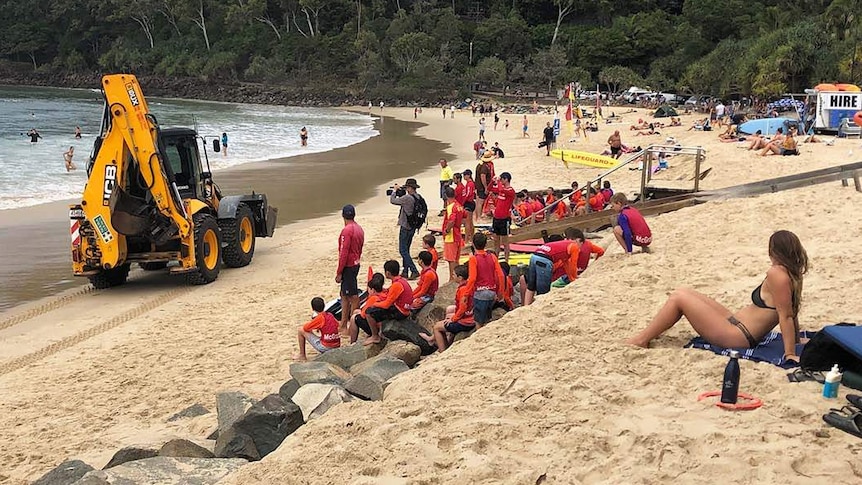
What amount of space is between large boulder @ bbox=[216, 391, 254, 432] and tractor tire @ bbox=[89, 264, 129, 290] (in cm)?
→ 667

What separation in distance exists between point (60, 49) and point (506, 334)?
4903 inches

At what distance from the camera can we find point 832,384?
462 cm

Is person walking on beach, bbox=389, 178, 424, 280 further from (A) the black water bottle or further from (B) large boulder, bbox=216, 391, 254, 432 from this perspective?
(A) the black water bottle

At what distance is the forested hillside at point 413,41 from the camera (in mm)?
66062

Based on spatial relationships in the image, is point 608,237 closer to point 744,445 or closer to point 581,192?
point 581,192

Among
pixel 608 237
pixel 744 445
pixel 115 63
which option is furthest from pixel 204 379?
pixel 115 63

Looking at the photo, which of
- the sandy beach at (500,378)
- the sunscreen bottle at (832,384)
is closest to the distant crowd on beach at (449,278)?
the sandy beach at (500,378)

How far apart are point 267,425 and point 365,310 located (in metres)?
2.91

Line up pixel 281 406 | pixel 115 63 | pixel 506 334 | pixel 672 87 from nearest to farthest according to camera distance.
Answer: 1. pixel 281 406
2. pixel 506 334
3. pixel 672 87
4. pixel 115 63

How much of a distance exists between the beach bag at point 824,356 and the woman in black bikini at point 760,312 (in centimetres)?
15

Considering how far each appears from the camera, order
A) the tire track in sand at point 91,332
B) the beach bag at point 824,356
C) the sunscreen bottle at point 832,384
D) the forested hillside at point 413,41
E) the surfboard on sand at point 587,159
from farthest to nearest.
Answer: the forested hillside at point 413,41 < the surfboard on sand at point 587,159 < the tire track in sand at point 91,332 < the beach bag at point 824,356 < the sunscreen bottle at point 832,384

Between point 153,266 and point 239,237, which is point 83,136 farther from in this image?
point 239,237

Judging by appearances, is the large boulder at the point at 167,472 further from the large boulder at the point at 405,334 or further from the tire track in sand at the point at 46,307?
the tire track in sand at the point at 46,307

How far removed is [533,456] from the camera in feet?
14.1
